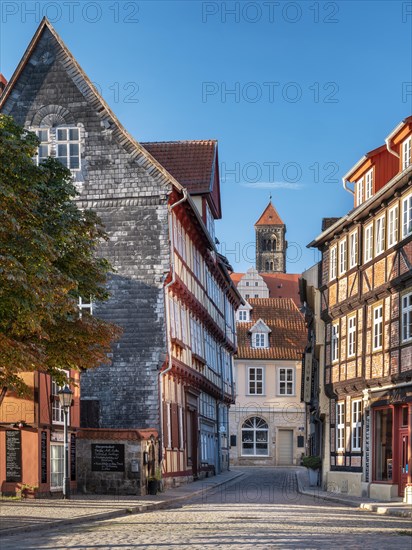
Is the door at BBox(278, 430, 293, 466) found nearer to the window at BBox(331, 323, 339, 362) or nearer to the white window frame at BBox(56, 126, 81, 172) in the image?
the window at BBox(331, 323, 339, 362)

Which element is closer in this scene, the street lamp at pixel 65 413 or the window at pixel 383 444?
the street lamp at pixel 65 413

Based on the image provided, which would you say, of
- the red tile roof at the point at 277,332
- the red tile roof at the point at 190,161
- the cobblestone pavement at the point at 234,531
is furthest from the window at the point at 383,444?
the red tile roof at the point at 277,332

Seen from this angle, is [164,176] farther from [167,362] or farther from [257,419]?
[257,419]

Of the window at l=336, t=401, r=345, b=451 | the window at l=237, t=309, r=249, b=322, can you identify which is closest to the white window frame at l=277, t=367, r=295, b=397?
the window at l=237, t=309, r=249, b=322

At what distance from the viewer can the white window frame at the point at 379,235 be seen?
31969 millimetres

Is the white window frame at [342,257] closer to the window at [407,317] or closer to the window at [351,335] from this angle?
the window at [351,335]

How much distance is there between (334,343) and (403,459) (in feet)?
25.5

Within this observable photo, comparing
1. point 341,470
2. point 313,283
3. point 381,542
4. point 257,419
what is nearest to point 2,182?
point 381,542

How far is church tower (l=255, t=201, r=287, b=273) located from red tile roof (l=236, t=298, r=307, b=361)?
8685 cm

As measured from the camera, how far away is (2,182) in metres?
18.8

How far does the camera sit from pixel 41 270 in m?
18.4

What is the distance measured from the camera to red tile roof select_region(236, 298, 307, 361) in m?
75.0

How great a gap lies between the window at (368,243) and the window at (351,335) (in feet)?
7.25

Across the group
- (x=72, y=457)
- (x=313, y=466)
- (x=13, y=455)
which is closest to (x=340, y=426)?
(x=313, y=466)
